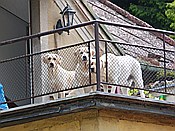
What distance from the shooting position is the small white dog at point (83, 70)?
1653 centimetres

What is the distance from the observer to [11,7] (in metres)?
20.5

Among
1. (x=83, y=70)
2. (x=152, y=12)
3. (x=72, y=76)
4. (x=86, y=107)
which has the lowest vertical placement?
(x=86, y=107)

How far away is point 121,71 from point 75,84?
0.93 metres

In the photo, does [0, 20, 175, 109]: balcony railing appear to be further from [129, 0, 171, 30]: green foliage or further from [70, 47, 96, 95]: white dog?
[129, 0, 171, 30]: green foliage

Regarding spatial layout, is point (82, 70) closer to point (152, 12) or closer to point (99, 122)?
point (99, 122)

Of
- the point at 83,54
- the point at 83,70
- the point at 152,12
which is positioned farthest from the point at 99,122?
the point at 152,12

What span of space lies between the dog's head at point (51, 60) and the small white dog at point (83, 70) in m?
0.44

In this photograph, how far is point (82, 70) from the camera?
55.0ft

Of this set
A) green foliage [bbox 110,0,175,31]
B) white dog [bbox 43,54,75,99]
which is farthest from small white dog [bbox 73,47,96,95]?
green foliage [bbox 110,0,175,31]

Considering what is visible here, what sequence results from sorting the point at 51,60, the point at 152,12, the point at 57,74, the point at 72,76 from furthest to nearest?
1. the point at 152,12
2. the point at 57,74
3. the point at 51,60
4. the point at 72,76

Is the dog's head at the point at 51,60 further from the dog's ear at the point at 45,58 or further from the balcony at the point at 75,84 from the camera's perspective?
the balcony at the point at 75,84

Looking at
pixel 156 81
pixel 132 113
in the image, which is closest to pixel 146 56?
pixel 156 81

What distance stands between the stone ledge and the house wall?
5.7 inches

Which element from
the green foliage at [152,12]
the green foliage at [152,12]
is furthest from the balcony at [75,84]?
the green foliage at [152,12]
